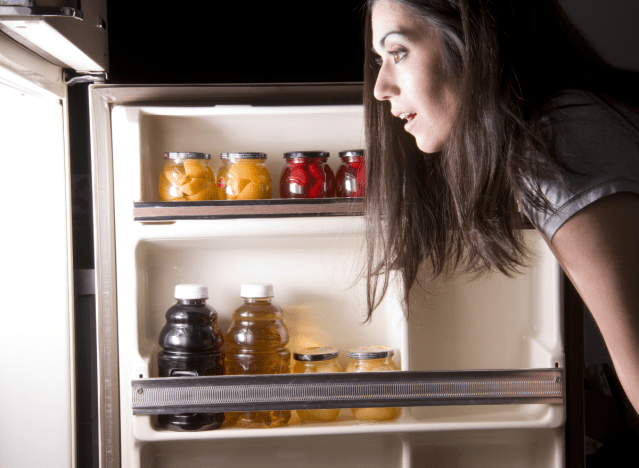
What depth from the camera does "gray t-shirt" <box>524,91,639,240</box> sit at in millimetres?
625

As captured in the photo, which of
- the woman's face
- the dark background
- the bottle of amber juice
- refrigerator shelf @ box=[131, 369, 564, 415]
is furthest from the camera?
the dark background

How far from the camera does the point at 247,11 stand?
1.35 meters

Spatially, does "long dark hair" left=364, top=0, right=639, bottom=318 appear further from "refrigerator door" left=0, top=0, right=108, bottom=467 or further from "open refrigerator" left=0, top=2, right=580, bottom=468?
"refrigerator door" left=0, top=0, right=108, bottom=467

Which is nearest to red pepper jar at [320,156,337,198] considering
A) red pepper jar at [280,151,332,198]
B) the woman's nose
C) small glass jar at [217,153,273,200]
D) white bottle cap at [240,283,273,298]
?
red pepper jar at [280,151,332,198]

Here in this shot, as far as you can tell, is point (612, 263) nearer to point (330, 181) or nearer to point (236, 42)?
point (330, 181)

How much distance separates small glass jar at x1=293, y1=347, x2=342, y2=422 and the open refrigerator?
4 centimetres

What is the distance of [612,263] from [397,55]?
44cm

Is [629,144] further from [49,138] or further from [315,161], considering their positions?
[49,138]

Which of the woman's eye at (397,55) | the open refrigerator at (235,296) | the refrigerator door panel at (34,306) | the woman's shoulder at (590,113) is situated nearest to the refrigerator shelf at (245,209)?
the open refrigerator at (235,296)

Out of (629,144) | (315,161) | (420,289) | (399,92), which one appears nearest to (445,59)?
(399,92)

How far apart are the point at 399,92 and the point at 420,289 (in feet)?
1.65

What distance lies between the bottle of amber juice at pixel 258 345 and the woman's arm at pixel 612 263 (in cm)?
71

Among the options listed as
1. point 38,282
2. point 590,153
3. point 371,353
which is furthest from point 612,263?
point 38,282

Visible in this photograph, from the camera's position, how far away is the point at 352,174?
1.21 m
